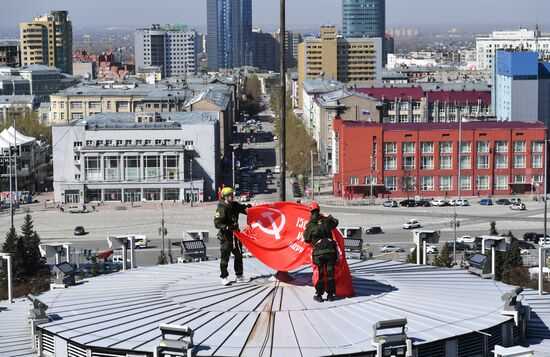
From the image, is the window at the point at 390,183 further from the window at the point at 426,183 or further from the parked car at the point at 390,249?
the parked car at the point at 390,249

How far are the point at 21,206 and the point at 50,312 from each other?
3152 cm

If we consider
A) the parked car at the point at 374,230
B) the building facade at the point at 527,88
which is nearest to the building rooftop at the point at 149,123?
the parked car at the point at 374,230

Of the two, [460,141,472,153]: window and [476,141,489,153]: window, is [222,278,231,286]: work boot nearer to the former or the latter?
[460,141,472,153]: window

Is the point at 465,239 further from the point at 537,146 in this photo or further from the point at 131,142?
the point at 131,142

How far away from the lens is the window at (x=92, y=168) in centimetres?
3984

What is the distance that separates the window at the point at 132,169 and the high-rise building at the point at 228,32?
333 ft

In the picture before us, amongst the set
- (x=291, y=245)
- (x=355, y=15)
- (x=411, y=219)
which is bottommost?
(x=411, y=219)

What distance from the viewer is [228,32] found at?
146250 mm

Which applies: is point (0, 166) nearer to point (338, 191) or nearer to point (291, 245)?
Answer: point (338, 191)

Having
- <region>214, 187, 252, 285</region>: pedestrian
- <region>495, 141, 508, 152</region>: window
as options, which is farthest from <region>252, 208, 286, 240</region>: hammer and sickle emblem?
<region>495, 141, 508, 152</region>: window

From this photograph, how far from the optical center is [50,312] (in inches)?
344

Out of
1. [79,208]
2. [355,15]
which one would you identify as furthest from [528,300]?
[355,15]

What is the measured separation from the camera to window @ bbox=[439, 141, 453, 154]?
130ft

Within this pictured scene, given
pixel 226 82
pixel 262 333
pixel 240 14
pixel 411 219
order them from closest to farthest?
pixel 262 333 < pixel 411 219 < pixel 226 82 < pixel 240 14
